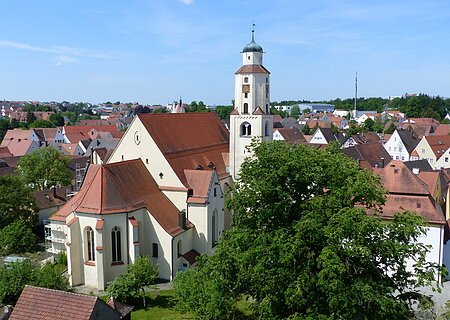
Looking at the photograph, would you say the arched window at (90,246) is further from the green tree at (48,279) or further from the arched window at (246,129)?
the arched window at (246,129)

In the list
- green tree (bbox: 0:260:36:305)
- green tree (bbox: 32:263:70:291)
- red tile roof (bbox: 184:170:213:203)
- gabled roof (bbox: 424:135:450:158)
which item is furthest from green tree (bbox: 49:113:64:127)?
green tree (bbox: 32:263:70:291)

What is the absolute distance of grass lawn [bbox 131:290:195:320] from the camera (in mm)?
27828

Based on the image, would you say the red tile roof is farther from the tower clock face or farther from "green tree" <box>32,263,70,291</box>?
"green tree" <box>32,263,70,291</box>

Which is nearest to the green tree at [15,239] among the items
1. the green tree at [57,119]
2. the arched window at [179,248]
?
the arched window at [179,248]

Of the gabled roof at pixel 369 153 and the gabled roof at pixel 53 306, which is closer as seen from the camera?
the gabled roof at pixel 53 306

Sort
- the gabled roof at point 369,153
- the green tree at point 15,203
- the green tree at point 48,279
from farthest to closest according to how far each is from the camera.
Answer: the gabled roof at point 369,153, the green tree at point 15,203, the green tree at point 48,279

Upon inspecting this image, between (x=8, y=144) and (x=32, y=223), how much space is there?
6283cm

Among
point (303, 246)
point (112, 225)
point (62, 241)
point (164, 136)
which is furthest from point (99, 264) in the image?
point (303, 246)

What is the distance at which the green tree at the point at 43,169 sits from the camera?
Answer: 52.2 m

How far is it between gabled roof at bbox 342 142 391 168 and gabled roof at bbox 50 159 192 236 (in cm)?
3221

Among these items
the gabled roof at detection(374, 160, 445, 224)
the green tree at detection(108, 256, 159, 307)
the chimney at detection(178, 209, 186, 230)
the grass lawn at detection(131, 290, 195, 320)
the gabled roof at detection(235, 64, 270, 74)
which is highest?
the gabled roof at detection(235, 64, 270, 74)

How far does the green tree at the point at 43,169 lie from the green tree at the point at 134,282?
1086 inches

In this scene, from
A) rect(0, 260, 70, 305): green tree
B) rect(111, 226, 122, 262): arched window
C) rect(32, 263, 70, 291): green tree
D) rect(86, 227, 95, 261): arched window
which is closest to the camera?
rect(32, 263, 70, 291): green tree

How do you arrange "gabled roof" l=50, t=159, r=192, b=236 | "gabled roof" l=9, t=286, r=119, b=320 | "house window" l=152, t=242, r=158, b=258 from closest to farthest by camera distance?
"gabled roof" l=9, t=286, r=119, b=320 → "gabled roof" l=50, t=159, r=192, b=236 → "house window" l=152, t=242, r=158, b=258
